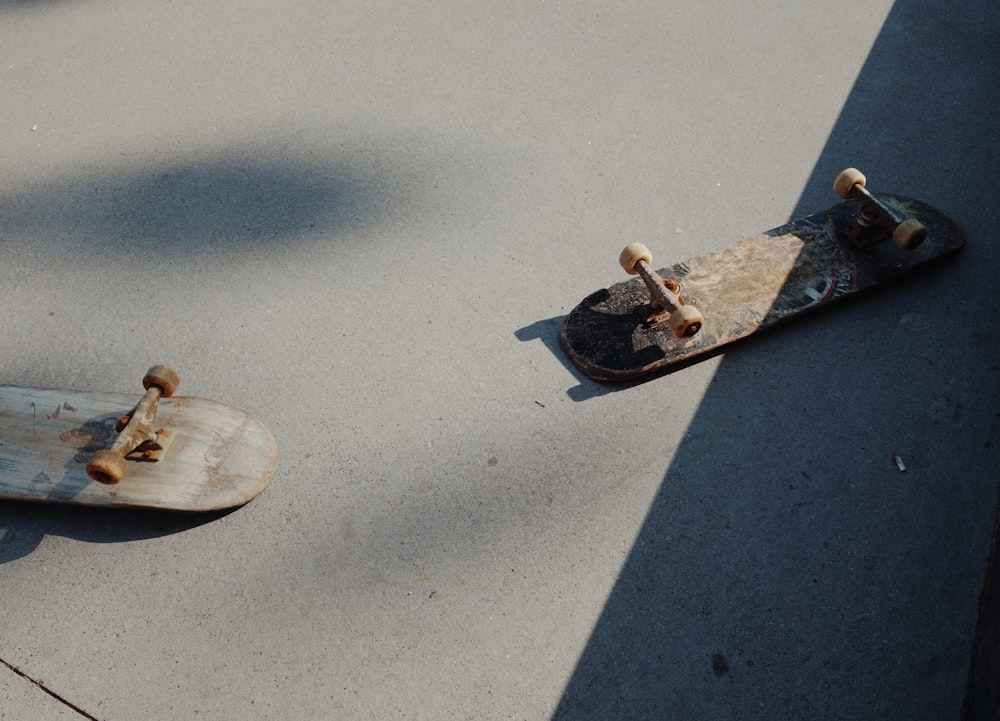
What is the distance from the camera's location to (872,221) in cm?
230

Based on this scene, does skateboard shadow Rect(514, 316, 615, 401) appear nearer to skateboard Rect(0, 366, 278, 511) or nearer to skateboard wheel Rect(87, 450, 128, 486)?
skateboard Rect(0, 366, 278, 511)

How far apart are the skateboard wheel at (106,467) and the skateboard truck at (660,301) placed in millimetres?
1391

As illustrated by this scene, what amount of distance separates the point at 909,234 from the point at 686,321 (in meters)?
0.79

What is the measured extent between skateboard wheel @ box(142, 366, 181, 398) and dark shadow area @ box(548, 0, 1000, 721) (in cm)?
120

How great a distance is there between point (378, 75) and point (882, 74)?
2073 millimetres

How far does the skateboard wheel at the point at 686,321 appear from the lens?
1.98 meters

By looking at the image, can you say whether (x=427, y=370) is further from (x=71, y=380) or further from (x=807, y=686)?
(x=807, y=686)

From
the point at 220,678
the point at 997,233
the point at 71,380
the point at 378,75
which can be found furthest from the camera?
the point at 378,75

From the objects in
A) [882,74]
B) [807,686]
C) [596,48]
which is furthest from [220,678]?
[882,74]

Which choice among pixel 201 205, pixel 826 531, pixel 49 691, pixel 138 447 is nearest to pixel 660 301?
pixel 826 531

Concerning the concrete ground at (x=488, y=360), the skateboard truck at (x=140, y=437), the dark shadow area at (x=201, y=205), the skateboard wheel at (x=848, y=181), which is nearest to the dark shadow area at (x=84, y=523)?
the concrete ground at (x=488, y=360)

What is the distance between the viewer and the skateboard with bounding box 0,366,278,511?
1.80 m

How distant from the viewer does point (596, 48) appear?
3100mm

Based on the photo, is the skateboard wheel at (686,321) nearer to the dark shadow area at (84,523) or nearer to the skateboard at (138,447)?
the skateboard at (138,447)
